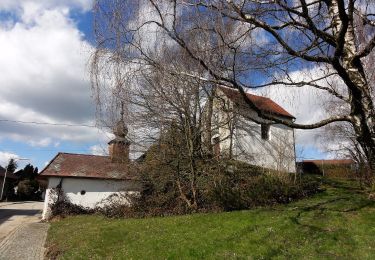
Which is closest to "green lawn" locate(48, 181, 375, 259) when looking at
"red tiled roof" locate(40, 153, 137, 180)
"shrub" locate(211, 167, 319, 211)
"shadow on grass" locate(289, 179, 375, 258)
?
"shadow on grass" locate(289, 179, 375, 258)

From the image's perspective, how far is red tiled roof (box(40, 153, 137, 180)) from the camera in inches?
1021

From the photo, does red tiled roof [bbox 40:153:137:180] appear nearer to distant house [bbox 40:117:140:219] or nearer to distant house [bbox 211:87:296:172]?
distant house [bbox 40:117:140:219]

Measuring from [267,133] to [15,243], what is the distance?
18.1 meters

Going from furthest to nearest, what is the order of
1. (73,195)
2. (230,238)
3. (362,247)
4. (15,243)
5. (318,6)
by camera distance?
(73,195), (15,243), (230,238), (362,247), (318,6)

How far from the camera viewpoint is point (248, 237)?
1055 cm

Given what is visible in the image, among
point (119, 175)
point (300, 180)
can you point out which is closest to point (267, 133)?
point (300, 180)

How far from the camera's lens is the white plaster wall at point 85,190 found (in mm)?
25250

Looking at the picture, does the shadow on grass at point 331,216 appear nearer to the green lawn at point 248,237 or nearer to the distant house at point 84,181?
the green lawn at point 248,237

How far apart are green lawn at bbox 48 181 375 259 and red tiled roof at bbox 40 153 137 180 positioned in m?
10.7

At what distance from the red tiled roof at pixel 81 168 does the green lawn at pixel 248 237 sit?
10661 mm

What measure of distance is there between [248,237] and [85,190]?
59.6ft

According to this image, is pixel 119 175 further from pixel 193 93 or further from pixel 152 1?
pixel 152 1

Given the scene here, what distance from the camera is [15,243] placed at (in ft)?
48.9

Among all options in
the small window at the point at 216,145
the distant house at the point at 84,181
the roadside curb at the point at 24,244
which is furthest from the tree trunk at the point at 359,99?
the distant house at the point at 84,181
